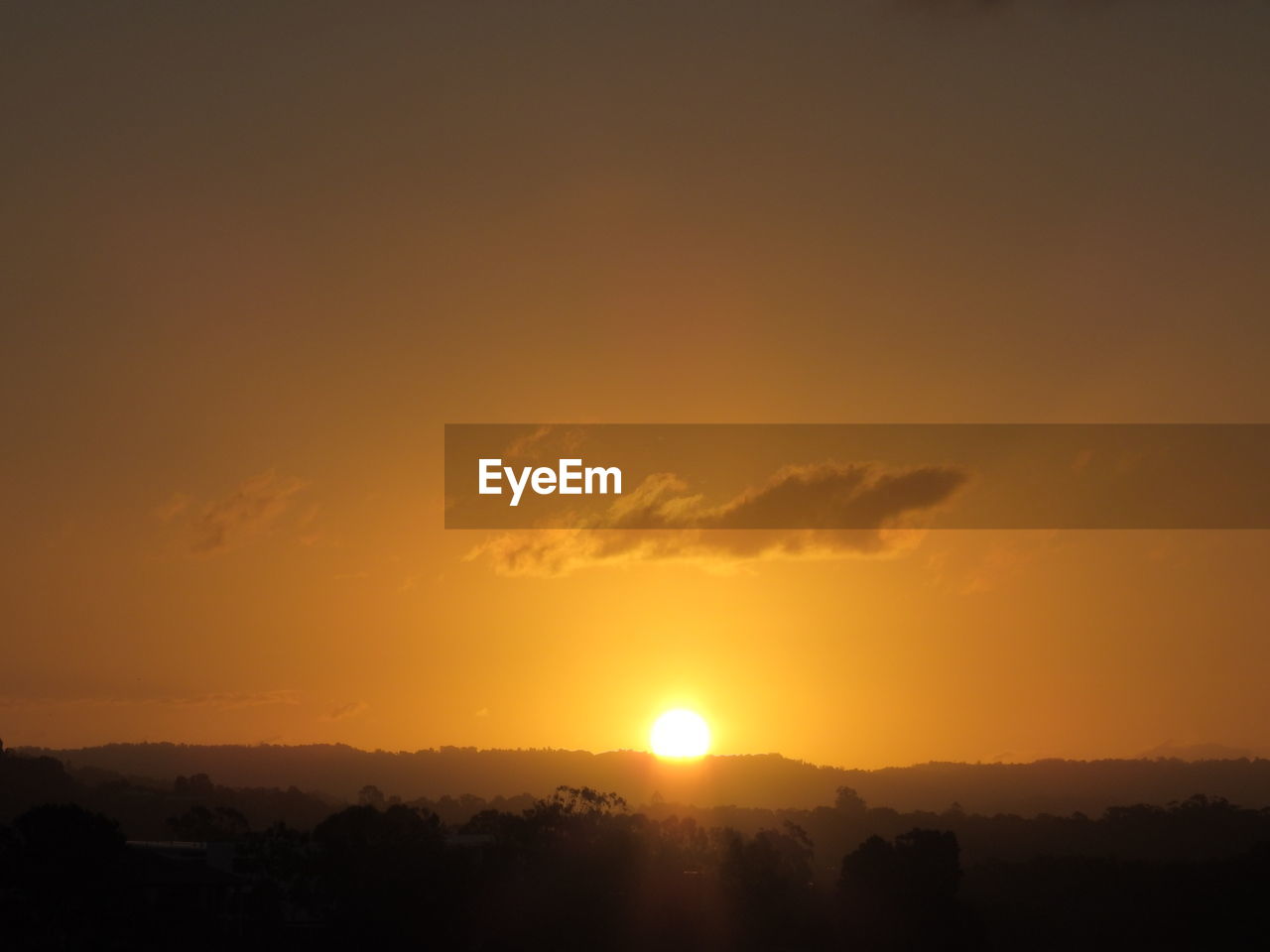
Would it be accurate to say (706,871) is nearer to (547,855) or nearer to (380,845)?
(547,855)

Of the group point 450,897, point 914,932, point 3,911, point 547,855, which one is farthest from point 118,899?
point 914,932

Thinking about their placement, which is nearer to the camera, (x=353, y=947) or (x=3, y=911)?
(x=3, y=911)

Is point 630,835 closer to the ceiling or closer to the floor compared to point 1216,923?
closer to the ceiling

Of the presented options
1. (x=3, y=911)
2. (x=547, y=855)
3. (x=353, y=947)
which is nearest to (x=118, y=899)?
(x=3, y=911)

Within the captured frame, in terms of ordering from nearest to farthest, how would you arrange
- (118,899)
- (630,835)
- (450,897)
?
(118,899), (450,897), (630,835)

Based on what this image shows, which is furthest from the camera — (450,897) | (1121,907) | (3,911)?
(1121,907)

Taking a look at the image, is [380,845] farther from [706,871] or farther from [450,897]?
[706,871]
